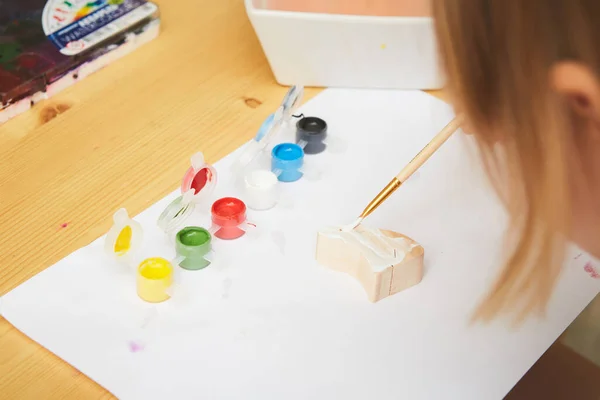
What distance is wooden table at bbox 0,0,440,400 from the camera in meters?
0.64

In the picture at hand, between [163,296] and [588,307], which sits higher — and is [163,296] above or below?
above

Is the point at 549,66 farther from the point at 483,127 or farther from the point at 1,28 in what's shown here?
the point at 1,28

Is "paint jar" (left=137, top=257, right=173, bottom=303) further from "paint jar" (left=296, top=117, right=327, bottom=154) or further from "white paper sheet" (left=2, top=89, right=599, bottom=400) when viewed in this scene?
"paint jar" (left=296, top=117, right=327, bottom=154)

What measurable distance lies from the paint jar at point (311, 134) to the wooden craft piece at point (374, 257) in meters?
0.13

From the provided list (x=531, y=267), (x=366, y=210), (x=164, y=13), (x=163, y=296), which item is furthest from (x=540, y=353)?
(x=164, y=13)

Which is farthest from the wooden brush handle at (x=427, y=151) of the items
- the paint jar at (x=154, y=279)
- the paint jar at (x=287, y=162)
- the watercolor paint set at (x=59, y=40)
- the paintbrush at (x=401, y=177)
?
the watercolor paint set at (x=59, y=40)

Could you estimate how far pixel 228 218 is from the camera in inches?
26.9

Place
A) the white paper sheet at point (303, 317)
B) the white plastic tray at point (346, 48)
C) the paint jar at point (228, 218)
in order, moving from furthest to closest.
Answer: the white plastic tray at point (346, 48) < the paint jar at point (228, 218) < the white paper sheet at point (303, 317)

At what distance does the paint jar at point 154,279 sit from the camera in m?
0.62

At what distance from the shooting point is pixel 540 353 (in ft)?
2.05

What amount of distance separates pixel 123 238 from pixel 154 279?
53mm

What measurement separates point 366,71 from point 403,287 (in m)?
0.28

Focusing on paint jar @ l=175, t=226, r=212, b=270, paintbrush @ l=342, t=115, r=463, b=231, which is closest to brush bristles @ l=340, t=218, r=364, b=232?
paintbrush @ l=342, t=115, r=463, b=231

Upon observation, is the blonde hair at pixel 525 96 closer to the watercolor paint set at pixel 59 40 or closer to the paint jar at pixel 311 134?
the paint jar at pixel 311 134
